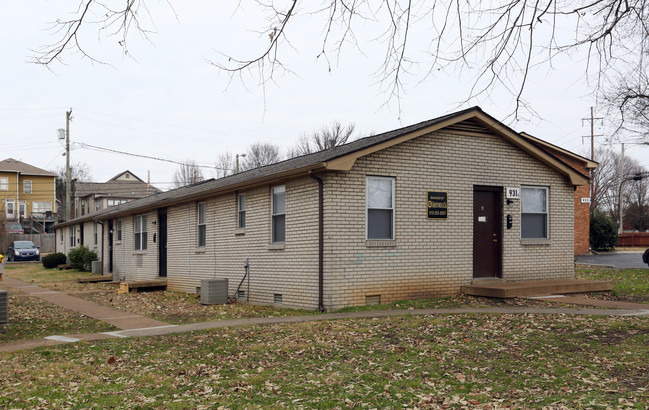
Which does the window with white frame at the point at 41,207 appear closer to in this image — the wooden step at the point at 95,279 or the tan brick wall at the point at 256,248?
the wooden step at the point at 95,279

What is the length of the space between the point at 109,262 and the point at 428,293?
799 inches

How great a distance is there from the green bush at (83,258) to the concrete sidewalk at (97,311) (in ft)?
35.2

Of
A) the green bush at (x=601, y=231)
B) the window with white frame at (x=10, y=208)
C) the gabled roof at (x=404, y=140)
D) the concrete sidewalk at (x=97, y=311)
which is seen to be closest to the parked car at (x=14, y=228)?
the window with white frame at (x=10, y=208)

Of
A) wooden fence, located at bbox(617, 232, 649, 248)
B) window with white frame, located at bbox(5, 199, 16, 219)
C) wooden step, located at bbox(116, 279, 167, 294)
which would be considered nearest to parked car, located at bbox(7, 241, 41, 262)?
window with white frame, located at bbox(5, 199, 16, 219)

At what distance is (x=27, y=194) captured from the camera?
70062 mm

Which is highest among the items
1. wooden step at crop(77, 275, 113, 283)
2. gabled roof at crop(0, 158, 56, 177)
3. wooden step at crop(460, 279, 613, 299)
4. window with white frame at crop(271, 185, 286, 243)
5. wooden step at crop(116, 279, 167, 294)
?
gabled roof at crop(0, 158, 56, 177)

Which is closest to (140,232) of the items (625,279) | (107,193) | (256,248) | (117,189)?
(256,248)

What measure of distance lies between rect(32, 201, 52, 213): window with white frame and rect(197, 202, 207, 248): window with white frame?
5774cm

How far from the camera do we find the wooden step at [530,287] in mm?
14133

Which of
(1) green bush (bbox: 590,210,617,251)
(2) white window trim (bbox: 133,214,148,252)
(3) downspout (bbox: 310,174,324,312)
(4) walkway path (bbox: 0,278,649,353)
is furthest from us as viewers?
(1) green bush (bbox: 590,210,617,251)

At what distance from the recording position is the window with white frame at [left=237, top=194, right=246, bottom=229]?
17266 mm

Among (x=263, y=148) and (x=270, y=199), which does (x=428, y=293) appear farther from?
(x=263, y=148)

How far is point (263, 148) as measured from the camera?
72750 millimetres

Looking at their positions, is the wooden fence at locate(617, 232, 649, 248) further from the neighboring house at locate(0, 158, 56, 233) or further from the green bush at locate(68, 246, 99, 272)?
the neighboring house at locate(0, 158, 56, 233)
